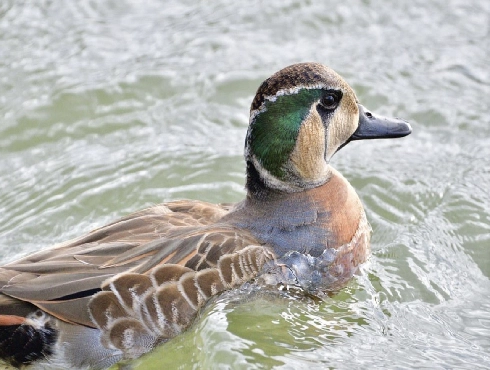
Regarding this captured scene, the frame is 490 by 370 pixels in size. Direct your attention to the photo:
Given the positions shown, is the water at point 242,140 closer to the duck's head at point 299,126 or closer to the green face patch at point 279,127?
the duck's head at point 299,126

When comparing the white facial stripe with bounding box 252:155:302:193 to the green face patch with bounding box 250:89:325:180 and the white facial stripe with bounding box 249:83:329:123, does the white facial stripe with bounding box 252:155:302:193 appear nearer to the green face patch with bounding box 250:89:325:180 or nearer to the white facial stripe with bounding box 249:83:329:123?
the green face patch with bounding box 250:89:325:180

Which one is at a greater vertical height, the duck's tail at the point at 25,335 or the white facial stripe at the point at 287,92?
the white facial stripe at the point at 287,92

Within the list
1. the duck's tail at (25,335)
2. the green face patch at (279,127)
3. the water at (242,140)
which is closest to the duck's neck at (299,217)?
the green face patch at (279,127)

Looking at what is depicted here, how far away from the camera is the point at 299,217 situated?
23.6ft

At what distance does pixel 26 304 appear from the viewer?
6.39 metres

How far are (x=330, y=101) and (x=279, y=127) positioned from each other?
18.7 inches

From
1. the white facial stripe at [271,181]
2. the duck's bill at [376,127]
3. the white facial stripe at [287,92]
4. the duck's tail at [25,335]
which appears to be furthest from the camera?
the duck's bill at [376,127]

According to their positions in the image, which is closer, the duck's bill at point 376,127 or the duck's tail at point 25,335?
the duck's tail at point 25,335

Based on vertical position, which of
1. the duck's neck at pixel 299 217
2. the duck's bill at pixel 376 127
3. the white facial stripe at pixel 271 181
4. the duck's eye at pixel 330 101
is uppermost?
the duck's eye at pixel 330 101

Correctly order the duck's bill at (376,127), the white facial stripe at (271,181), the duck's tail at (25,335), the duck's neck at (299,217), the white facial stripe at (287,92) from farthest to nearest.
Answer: the duck's bill at (376,127) → the white facial stripe at (271,181) → the duck's neck at (299,217) → the white facial stripe at (287,92) → the duck's tail at (25,335)

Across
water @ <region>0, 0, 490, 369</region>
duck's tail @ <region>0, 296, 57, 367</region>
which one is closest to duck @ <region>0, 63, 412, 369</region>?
duck's tail @ <region>0, 296, 57, 367</region>

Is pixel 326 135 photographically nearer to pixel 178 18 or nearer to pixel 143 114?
pixel 143 114

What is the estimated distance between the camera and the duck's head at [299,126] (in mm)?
6969

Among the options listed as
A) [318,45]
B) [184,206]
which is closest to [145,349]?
[184,206]
